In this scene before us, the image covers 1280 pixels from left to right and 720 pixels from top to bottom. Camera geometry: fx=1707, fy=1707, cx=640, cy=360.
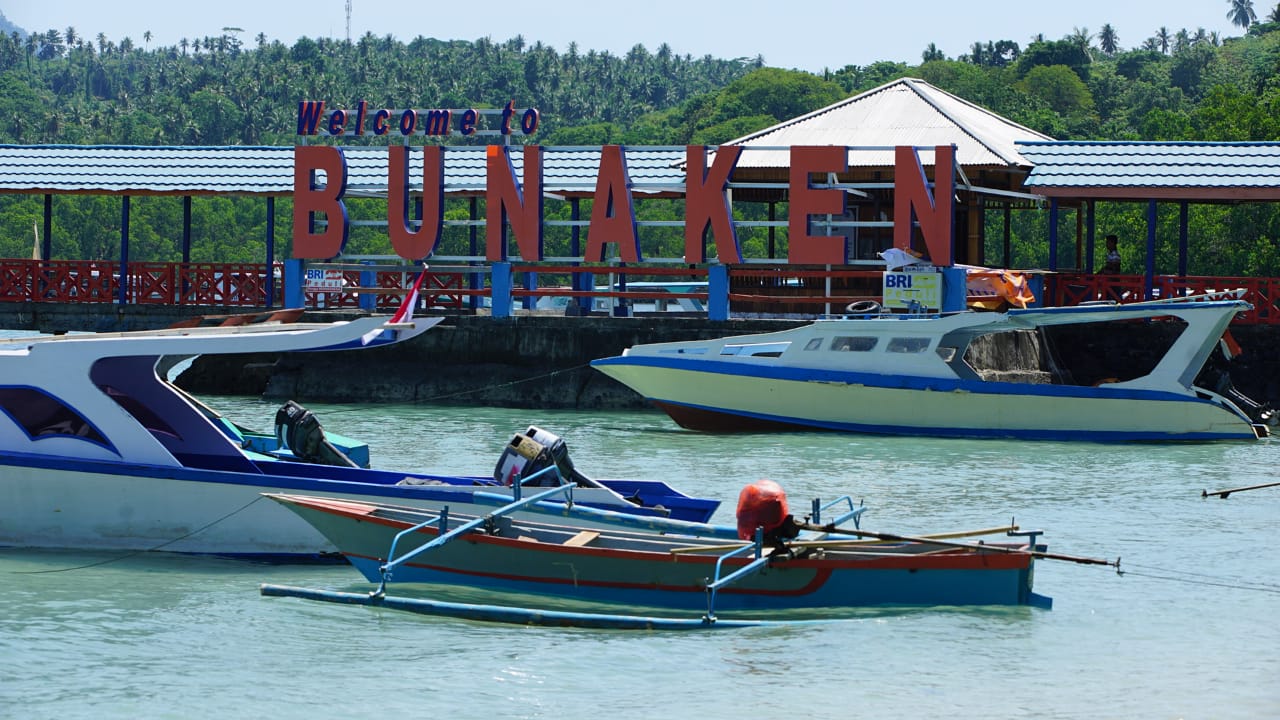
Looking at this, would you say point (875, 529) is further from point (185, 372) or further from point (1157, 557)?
point (185, 372)

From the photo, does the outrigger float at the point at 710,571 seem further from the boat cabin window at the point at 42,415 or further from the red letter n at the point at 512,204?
the red letter n at the point at 512,204

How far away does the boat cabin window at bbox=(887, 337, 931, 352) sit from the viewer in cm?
2520

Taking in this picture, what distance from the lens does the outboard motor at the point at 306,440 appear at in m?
15.4

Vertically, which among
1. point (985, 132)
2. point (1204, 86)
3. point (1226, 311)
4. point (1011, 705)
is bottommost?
point (1011, 705)

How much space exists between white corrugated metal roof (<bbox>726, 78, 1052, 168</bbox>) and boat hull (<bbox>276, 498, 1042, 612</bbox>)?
18.2 metres

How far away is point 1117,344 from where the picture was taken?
95.8ft

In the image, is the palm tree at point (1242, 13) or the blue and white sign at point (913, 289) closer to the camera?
the blue and white sign at point (913, 289)

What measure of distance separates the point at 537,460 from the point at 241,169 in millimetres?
20397

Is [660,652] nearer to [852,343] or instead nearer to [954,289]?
[852,343]

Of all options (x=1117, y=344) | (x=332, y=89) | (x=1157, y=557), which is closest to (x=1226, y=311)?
(x=1117, y=344)

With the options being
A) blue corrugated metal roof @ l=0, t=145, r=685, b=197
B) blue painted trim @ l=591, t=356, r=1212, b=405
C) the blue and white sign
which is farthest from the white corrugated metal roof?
blue painted trim @ l=591, t=356, r=1212, b=405

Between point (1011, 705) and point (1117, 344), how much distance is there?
1944 cm

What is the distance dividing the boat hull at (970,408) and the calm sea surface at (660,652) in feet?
26.1

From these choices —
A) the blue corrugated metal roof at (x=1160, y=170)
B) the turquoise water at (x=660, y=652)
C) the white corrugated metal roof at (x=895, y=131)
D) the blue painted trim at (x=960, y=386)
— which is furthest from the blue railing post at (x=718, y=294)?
the turquoise water at (x=660, y=652)
